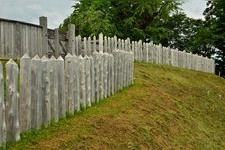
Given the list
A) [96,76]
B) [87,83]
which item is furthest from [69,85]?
[96,76]

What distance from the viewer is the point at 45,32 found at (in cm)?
1936

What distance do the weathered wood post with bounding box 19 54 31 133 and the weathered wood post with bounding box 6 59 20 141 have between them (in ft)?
0.72

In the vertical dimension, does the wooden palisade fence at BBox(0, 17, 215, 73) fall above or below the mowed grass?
above

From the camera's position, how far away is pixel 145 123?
1166 cm

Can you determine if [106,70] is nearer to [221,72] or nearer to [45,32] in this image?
[45,32]

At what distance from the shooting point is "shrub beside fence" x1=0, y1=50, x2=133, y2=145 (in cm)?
823

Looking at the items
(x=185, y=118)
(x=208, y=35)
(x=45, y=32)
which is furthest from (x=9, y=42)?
(x=208, y=35)

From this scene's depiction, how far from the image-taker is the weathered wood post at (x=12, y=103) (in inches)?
322

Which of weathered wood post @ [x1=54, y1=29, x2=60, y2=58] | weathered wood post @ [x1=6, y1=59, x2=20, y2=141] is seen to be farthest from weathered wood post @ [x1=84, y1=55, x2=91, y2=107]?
weathered wood post @ [x1=54, y1=29, x2=60, y2=58]

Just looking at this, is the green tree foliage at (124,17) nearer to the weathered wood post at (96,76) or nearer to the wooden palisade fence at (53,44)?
the wooden palisade fence at (53,44)

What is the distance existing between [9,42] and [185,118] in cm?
683

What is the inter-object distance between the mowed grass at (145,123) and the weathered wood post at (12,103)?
0.19m

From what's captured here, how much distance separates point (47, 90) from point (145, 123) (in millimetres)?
3091

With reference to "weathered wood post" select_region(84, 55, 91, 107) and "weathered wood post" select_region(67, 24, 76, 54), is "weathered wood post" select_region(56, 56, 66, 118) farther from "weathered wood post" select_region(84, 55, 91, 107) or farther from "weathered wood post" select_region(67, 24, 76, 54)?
"weathered wood post" select_region(67, 24, 76, 54)
